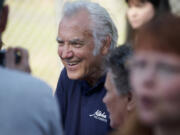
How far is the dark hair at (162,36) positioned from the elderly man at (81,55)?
2072mm

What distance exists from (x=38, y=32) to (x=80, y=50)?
473 centimetres

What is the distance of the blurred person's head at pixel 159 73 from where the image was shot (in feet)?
5.50

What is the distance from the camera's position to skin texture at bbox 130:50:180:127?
5.49 ft

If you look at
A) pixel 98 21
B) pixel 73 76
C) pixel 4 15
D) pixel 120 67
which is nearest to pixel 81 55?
pixel 73 76

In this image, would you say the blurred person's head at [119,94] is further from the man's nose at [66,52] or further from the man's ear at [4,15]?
the man's nose at [66,52]

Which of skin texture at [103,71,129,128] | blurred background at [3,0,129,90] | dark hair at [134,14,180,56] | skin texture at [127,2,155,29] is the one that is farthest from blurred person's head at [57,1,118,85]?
blurred background at [3,0,129,90]

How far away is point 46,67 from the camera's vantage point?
8109 mm

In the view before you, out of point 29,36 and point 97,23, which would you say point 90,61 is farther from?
point 29,36

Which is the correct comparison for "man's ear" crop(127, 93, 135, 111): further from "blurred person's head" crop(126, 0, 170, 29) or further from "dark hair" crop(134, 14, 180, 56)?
"blurred person's head" crop(126, 0, 170, 29)

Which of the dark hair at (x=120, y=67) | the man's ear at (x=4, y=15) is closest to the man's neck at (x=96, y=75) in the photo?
the dark hair at (x=120, y=67)

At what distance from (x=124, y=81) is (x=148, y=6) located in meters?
1.47

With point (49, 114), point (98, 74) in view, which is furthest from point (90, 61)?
point (49, 114)

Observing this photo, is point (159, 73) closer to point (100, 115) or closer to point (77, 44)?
point (100, 115)

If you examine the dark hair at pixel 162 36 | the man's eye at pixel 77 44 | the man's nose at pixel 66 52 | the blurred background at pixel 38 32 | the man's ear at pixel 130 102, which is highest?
the dark hair at pixel 162 36
